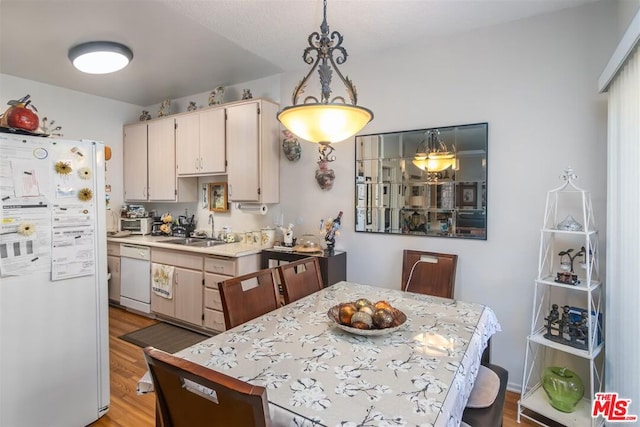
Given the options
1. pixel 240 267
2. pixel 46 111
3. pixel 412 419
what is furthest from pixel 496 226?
pixel 46 111

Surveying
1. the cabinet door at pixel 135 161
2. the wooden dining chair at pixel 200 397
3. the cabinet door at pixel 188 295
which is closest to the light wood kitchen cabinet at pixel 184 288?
the cabinet door at pixel 188 295

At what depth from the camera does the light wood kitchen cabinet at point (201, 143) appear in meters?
3.43

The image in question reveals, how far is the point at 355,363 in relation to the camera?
115 centimetres

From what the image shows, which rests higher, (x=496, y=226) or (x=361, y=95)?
(x=361, y=95)

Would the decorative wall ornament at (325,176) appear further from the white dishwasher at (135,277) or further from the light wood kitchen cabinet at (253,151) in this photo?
the white dishwasher at (135,277)

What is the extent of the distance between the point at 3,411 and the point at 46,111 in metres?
3.16

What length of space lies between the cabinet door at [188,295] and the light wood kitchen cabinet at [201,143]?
1.10m

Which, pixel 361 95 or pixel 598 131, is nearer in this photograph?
pixel 598 131

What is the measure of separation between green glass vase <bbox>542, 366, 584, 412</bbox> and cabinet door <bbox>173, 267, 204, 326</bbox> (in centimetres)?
283

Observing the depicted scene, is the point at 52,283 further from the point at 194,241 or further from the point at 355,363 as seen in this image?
the point at 194,241

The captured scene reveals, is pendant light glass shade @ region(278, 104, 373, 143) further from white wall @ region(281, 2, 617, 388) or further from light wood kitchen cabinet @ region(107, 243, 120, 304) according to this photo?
light wood kitchen cabinet @ region(107, 243, 120, 304)

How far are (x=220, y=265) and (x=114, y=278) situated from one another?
1.76 meters

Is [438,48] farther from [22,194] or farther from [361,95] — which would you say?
[22,194]

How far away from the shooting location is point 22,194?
166 cm
